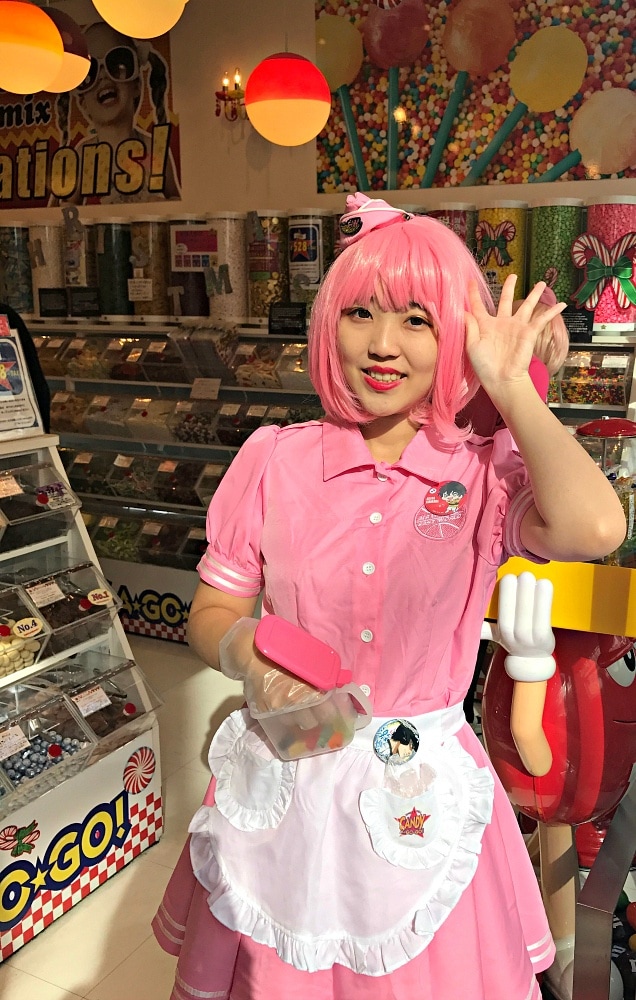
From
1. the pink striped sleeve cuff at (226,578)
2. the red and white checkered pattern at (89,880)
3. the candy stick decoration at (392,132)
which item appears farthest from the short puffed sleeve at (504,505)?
the candy stick decoration at (392,132)

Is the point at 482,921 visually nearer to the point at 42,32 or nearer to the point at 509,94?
the point at 42,32

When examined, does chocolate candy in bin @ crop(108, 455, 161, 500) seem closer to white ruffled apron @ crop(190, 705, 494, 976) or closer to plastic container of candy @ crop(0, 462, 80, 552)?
plastic container of candy @ crop(0, 462, 80, 552)

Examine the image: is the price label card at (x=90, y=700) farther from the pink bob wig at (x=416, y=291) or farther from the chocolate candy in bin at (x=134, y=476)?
the chocolate candy in bin at (x=134, y=476)

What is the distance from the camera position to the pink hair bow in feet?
4.09

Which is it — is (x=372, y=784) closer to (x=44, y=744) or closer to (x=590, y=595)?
(x=590, y=595)

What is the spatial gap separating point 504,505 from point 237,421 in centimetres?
353

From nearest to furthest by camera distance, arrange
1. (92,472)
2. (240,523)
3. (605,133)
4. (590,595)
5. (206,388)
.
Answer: (240,523), (590,595), (605,133), (206,388), (92,472)

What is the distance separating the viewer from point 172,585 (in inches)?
194

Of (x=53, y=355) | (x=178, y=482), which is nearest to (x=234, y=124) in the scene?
(x=53, y=355)

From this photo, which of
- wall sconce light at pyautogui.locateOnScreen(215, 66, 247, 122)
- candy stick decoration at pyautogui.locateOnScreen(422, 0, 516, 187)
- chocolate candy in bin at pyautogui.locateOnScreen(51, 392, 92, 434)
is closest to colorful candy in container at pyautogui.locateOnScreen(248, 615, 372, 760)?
candy stick decoration at pyautogui.locateOnScreen(422, 0, 516, 187)

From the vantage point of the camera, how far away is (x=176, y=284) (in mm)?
4633

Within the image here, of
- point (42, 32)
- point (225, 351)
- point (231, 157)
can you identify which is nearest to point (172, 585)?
point (225, 351)

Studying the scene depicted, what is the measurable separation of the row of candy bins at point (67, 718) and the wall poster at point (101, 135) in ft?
11.3

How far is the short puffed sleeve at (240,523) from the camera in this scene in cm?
135
